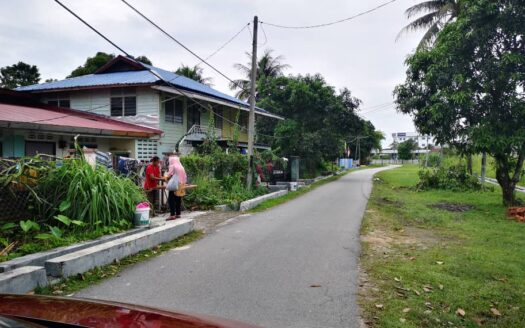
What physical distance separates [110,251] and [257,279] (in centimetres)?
233

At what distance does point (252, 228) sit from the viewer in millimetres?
10008

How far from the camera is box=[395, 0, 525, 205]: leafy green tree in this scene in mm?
13555

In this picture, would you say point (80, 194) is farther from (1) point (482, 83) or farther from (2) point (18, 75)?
(2) point (18, 75)

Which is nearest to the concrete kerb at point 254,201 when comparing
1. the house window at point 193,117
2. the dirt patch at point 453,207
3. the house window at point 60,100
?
the dirt patch at point 453,207

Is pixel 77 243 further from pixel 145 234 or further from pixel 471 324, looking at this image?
pixel 471 324

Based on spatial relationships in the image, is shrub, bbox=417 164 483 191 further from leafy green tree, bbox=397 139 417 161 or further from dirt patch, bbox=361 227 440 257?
leafy green tree, bbox=397 139 417 161

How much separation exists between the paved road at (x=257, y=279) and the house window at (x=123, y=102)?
38.9ft

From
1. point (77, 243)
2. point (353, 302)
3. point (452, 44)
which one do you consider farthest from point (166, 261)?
point (452, 44)

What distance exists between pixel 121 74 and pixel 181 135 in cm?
479

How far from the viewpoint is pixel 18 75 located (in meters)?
32.5

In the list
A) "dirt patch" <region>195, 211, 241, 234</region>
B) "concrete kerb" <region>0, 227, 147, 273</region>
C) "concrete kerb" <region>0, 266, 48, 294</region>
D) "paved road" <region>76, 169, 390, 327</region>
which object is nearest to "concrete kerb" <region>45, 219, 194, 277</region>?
"concrete kerb" <region>0, 227, 147, 273</region>

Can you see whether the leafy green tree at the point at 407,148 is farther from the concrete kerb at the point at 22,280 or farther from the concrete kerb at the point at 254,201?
the concrete kerb at the point at 22,280

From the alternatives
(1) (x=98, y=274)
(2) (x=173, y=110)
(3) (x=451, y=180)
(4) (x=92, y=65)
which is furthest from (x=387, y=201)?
(4) (x=92, y=65)

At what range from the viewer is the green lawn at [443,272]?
175 inches
